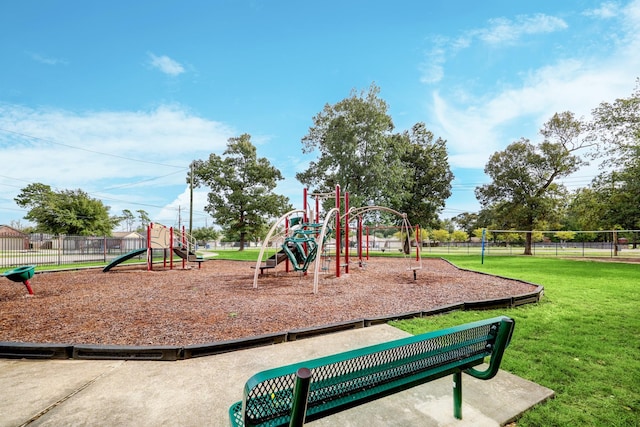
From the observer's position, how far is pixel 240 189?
35.8 meters

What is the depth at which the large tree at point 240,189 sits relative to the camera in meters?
35.3

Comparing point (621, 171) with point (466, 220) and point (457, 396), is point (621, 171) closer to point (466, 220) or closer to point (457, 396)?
point (457, 396)

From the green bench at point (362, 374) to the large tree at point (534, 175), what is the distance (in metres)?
31.9

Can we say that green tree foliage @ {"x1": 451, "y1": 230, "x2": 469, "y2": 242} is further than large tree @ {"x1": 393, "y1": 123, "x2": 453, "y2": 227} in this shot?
Yes

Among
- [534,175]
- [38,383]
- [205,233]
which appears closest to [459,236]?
[534,175]

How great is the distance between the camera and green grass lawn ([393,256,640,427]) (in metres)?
2.65

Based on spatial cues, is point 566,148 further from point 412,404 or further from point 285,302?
point 412,404

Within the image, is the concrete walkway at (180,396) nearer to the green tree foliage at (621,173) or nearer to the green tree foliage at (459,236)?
the green tree foliage at (621,173)

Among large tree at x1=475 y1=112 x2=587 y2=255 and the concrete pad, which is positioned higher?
large tree at x1=475 y1=112 x2=587 y2=255

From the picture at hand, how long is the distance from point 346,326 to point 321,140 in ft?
83.5

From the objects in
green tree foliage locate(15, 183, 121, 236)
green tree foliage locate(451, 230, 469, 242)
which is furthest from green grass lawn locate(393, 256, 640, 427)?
green tree foliage locate(451, 230, 469, 242)

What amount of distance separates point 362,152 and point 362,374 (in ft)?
82.1

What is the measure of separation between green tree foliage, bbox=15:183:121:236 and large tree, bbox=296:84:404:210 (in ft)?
104

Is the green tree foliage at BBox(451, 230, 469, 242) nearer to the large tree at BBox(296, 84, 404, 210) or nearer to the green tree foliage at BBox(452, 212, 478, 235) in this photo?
the green tree foliage at BBox(452, 212, 478, 235)
